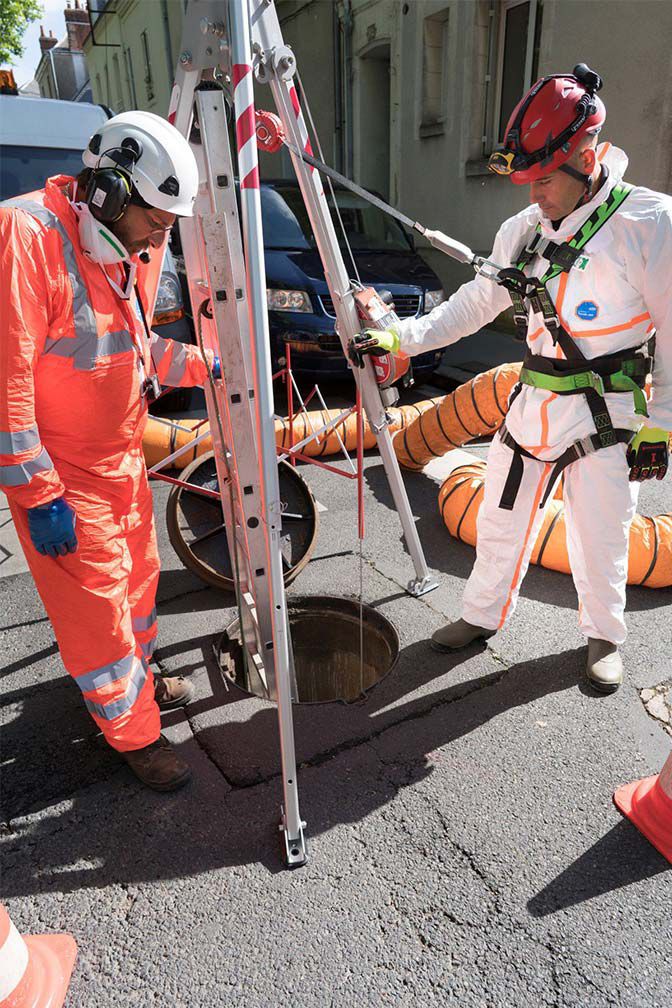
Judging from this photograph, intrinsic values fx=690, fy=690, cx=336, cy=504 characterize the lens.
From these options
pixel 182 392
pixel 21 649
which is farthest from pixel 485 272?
pixel 182 392

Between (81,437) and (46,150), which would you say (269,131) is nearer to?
(81,437)

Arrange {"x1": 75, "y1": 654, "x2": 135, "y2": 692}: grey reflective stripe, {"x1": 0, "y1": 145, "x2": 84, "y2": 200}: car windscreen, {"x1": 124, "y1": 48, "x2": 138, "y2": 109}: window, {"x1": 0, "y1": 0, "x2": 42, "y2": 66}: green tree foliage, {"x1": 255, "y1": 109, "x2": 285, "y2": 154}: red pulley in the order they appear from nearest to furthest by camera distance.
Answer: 1. {"x1": 75, "y1": 654, "x2": 135, "y2": 692}: grey reflective stripe
2. {"x1": 255, "y1": 109, "x2": 285, "y2": 154}: red pulley
3. {"x1": 0, "y1": 145, "x2": 84, "y2": 200}: car windscreen
4. {"x1": 0, "y1": 0, "x2": 42, "y2": 66}: green tree foliage
5. {"x1": 124, "y1": 48, "x2": 138, "y2": 109}: window

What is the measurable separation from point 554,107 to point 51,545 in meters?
2.24

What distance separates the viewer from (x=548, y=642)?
338 cm

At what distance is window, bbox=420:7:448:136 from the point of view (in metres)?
11.1

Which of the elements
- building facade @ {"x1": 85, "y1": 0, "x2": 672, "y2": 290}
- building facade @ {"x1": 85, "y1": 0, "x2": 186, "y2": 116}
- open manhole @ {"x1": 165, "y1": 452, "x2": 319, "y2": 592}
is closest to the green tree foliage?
building facade @ {"x1": 85, "y1": 0, "x2": 186, "y2": 116}

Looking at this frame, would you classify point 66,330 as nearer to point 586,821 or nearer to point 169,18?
point 586,821

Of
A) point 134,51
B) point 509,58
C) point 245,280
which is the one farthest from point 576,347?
point 134,51

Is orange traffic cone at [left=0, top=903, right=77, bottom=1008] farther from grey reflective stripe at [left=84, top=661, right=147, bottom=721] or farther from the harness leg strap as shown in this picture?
the harness leg strap

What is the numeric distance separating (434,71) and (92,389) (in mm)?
11767

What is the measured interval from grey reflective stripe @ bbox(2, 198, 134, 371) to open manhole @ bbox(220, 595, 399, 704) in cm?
191

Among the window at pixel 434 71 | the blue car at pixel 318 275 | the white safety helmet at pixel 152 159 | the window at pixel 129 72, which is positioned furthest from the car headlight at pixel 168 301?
the window at pixel 129 72

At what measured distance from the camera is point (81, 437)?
7.31ft

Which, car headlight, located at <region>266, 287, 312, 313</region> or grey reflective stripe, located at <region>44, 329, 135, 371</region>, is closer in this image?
grey reflective stripe, located at <region>44, 329, 135, 371</region>
